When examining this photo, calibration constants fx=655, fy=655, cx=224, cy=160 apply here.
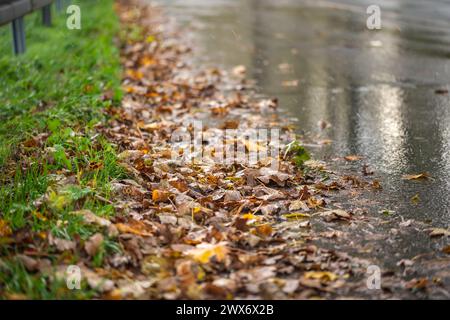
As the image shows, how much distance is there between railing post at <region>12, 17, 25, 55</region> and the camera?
8.92m

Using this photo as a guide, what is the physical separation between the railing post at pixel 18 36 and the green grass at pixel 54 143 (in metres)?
0.12

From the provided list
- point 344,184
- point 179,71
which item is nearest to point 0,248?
point 344,184

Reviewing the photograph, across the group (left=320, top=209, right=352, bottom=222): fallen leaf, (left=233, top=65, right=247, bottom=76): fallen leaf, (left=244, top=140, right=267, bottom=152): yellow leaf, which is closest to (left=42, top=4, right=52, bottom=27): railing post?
(left=233, top=65, right=247, bottom=76): fallen leaf

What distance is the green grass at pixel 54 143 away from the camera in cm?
393

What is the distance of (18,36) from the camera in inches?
358

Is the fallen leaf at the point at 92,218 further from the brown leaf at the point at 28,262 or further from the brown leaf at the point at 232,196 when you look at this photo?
the brown leaf at the point at 232,196

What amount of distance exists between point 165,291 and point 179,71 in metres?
6.38

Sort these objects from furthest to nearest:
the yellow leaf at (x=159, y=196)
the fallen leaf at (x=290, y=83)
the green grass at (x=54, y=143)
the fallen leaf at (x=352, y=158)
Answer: the fallen leaf at (x=290, y=83) < the fallen leaf at (x=352, y=158) < the yellow leaf at (x=159, y=196) < the green grass at (x=54, y=143)

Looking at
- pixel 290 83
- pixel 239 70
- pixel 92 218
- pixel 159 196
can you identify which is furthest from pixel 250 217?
pixel 239 70

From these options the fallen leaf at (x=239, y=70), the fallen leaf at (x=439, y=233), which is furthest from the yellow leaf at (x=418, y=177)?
the fallen leaf at (x=239, y=70)

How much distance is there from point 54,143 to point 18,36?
4.03 m

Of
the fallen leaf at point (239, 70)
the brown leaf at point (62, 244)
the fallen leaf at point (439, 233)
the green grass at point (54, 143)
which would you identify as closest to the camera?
the brown leaf at point (62, 244)

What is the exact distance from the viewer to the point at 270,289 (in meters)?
3.64
